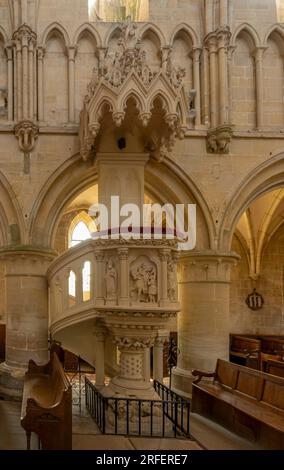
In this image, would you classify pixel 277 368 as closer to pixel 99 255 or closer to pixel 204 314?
pixel 204 314

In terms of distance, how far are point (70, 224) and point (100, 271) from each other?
935 centimetres

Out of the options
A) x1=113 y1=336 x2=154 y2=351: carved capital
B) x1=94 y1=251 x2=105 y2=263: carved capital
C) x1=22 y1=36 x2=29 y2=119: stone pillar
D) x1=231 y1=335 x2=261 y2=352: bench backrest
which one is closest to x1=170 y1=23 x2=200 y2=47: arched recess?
x1=22 y1=36 x2=29 y2=119: stone pillar

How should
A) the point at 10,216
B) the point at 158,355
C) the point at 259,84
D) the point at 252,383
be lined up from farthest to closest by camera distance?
1. the point at 259,84
2. the point at 10,216
3. the point at 158,355
4. the point at 252,383

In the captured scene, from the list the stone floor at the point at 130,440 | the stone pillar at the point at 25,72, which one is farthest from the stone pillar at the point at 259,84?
the stone floor at the point at 130,440

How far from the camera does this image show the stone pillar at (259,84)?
959cm

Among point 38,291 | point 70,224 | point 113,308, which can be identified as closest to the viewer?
point 113,308

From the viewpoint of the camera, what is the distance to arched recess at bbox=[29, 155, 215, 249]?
9.10 metres

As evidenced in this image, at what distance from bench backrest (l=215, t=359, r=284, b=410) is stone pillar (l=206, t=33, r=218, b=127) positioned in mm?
4581

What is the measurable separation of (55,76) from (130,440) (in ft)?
22.2

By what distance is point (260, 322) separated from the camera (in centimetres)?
1471

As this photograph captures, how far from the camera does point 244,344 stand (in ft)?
44.7

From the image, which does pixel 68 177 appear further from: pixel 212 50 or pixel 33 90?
pixel 212 50

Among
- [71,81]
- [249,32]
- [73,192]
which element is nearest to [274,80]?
[249,32]
